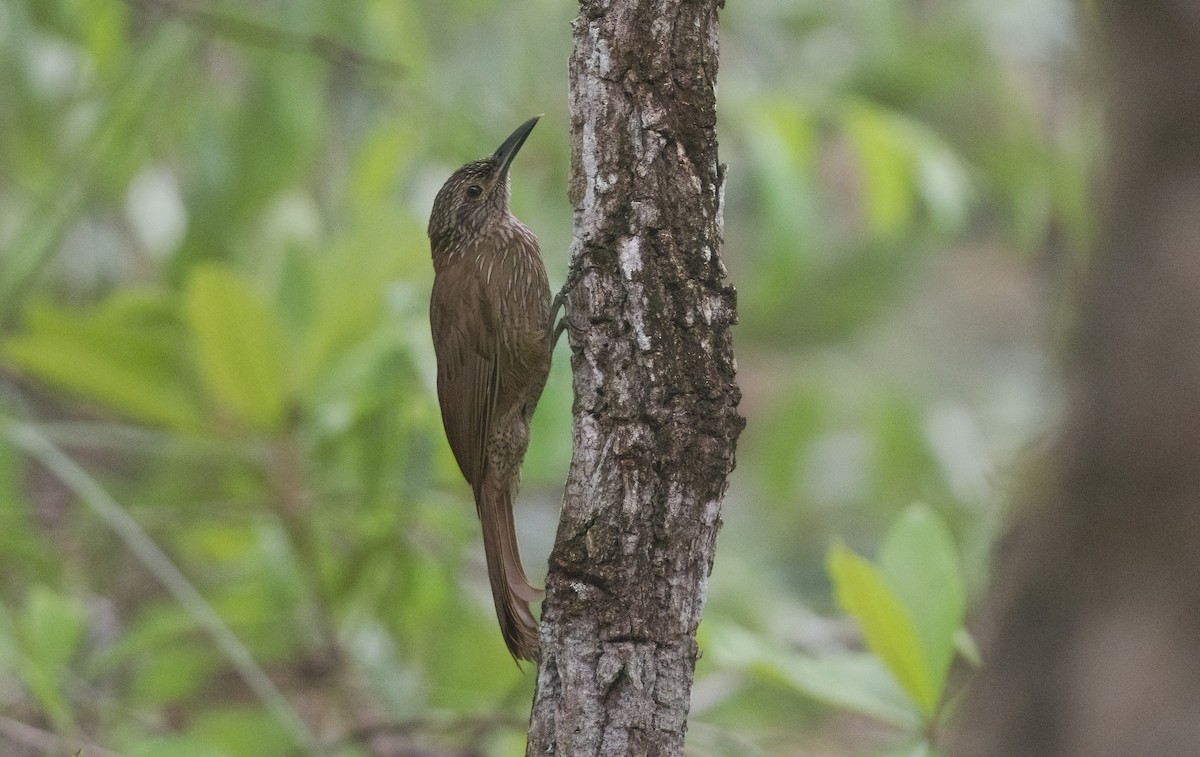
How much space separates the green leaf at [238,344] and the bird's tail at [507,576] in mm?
812

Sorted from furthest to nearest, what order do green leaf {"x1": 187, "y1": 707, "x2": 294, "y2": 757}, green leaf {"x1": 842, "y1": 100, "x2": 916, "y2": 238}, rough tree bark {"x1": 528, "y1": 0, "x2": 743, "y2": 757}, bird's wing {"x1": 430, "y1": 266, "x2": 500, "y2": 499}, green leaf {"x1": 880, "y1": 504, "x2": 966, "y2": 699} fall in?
green leaf {"x1": 842, "y1": 100, "x2": 916, "y2": 238} → green leaf {"x1": 187, "y1": 707, "x2": 294, "y2": 757} → bird's wing {"x1": 430, "y1": 266, "x2": 500, "y2": 499} → green leaf {"x1": 880, "y1": 504, "x2": 966, "y2": 699} → rough tree bark {"x1": 528, "y1": 0, "x2": 743, "y2": 757}

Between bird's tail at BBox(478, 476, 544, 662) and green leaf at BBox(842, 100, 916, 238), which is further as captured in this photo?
green leaf at BBox(842, 100, 916, 238)

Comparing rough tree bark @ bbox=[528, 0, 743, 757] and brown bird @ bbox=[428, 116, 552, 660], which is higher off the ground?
brown bird @ bbox=[428, 116, 552, 660]

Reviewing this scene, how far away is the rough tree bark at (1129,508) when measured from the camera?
132 cm

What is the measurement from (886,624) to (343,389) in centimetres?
147

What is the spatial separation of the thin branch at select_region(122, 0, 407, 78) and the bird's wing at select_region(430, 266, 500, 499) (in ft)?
2.16

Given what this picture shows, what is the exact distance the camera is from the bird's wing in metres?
2.68

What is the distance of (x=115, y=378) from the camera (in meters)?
3.30

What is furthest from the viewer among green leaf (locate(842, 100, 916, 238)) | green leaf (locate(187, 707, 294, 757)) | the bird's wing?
green leaf (locate(842, 100, 916, 238))

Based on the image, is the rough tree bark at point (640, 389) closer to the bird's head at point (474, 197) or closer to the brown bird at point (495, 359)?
the brown bird at point (495, 359)

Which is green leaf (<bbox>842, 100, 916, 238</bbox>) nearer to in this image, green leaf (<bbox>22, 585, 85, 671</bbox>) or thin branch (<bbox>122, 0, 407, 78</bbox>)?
thin branch (<bbox>122, 0, 407, 78</bbox>)

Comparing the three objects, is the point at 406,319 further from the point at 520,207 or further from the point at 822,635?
the point at 822,635

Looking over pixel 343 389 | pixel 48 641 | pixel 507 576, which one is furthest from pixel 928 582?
pixel 48 641

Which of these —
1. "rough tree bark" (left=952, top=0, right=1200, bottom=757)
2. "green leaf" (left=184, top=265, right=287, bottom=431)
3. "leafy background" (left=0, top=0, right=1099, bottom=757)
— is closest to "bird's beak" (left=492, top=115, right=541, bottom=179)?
"leafy background" (left=0, top=0, right=1099, bottom=757)
